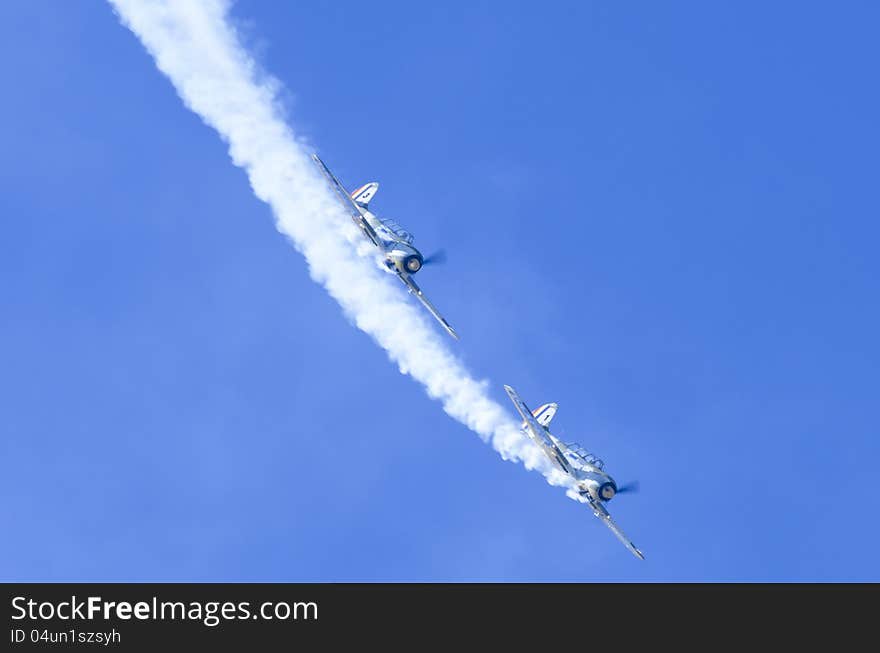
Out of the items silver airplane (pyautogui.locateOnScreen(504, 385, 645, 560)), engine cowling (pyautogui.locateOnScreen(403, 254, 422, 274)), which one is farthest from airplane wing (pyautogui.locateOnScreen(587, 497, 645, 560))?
engine cowling (pyautogui.locateOnScreen(403, 254, 422, 274))

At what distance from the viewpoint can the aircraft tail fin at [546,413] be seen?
11275cm

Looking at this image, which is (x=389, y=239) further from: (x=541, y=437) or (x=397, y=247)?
(x=541, y=437)

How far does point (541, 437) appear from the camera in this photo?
368 feet

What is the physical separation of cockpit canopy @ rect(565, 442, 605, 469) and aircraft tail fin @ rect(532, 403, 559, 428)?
2.68m

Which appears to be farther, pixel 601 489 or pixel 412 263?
pixel 412 263

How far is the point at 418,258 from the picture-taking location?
11119 cm

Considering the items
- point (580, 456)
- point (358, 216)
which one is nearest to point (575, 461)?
point (580, 456)

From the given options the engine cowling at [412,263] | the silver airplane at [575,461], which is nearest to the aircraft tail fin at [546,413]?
the silver airplane at [575,461]

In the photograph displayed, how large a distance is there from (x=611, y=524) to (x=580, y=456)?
7.31m

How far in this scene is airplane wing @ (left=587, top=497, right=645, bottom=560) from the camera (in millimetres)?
111231

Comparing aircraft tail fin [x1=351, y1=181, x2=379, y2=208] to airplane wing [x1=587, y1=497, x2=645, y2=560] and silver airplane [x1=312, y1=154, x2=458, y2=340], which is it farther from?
airplane wing [x1=587, y1=497, x2=645, y2=560]

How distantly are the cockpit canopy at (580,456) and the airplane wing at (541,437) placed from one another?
2.16 feet

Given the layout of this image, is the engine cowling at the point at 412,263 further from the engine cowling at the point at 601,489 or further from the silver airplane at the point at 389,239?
the engine cowling at the point at 601,489

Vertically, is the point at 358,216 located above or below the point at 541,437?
above
